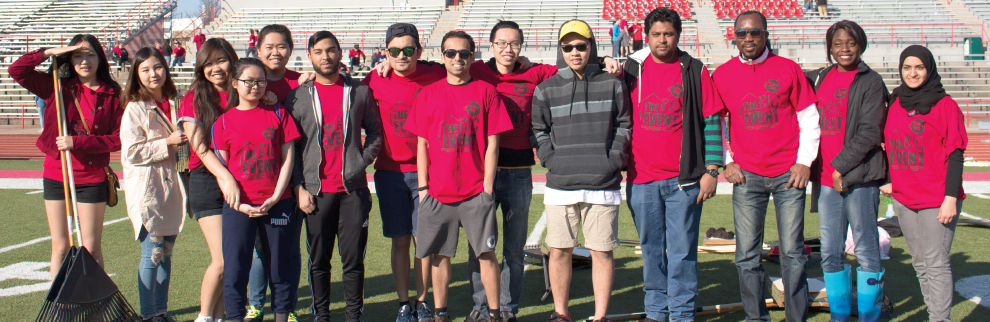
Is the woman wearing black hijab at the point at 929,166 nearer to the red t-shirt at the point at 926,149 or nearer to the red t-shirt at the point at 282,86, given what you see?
the red t-shirt at the point at 926,149

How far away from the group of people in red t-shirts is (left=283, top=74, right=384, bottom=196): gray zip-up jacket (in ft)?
0.04

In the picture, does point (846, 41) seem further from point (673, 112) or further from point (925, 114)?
point (673, 112)

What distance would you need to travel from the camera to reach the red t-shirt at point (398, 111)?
3928 mm

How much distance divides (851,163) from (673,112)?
3.20ft

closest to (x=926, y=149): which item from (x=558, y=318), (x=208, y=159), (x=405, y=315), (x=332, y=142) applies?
(x=558, y=318)

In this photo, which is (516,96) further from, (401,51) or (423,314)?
(423,314)

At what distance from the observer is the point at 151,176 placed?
3.73m

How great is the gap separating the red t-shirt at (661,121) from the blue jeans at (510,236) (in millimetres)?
691

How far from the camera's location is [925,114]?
136 inches

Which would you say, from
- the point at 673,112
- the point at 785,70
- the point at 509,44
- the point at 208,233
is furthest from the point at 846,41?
the point at 208,233

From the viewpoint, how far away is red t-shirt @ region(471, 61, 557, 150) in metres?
3.93

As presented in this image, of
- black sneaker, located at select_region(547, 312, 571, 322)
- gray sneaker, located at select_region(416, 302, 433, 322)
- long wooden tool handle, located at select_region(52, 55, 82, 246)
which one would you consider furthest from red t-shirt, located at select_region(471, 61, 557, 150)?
long wooden tool handle, located at select_region(52, 55, 82, 246)

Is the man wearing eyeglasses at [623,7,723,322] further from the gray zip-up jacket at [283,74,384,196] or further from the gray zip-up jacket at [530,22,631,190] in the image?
the gray zip-up jacket at [283,74,384,196]

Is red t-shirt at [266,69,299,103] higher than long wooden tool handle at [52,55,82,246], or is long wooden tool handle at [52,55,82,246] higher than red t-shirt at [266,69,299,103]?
red t-shirt at [266,69,299,103]
